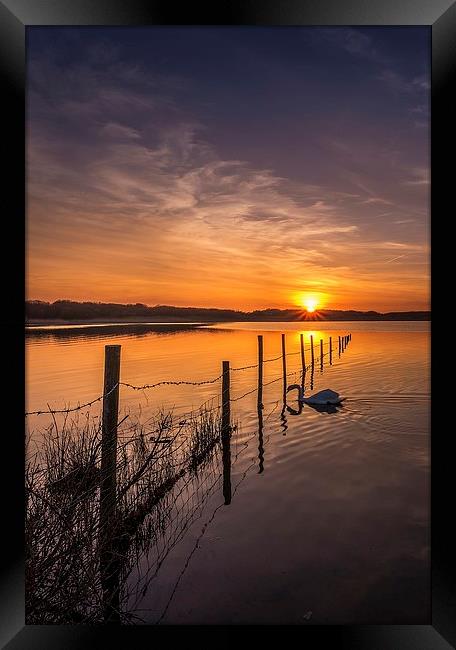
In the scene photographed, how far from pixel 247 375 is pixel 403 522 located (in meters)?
11.5

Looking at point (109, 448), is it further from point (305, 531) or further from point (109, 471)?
point (305, 531)

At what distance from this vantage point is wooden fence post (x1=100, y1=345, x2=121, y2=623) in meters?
2.66

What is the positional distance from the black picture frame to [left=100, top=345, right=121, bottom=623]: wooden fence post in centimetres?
122

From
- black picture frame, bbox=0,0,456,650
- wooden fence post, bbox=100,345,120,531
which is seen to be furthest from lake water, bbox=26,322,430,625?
black picture frame, bbox=0,0,456,650

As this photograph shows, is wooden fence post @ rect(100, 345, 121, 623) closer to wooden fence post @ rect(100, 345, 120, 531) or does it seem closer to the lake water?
wooden fence post @ rect(100, 345, 120, 531)

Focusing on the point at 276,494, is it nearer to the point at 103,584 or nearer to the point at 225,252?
the point at 103,584
